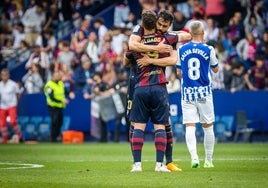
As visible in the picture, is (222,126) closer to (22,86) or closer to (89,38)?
(89,38)

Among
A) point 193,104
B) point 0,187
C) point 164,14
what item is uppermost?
point 164,14

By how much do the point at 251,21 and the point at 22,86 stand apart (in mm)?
9231

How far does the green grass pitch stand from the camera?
483 inches

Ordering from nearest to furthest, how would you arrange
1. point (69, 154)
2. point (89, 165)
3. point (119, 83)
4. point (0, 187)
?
1. point (0, 187)
2. point (89, 165)
3. point (69, 154)
4. point (119, 83)

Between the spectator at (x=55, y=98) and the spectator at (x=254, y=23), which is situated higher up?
the spectator at (x=254, y=23)

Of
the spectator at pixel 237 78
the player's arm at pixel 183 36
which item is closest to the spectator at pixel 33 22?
the spectator at pixel 237 78

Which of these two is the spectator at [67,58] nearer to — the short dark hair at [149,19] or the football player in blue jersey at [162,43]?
the football player in blue jersey at [162,43]

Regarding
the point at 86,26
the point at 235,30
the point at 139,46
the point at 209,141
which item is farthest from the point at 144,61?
the point at 86,26

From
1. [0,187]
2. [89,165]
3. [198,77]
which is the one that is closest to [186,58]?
[198,77]

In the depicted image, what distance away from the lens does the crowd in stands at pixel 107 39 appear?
2834 cm

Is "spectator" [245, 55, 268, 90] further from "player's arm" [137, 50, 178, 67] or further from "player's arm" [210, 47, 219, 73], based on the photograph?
"player's arm" [137, 50, 178, 67]

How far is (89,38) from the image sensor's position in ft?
104

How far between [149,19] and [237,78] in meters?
14.3

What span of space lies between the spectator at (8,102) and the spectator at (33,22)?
5337 mm
